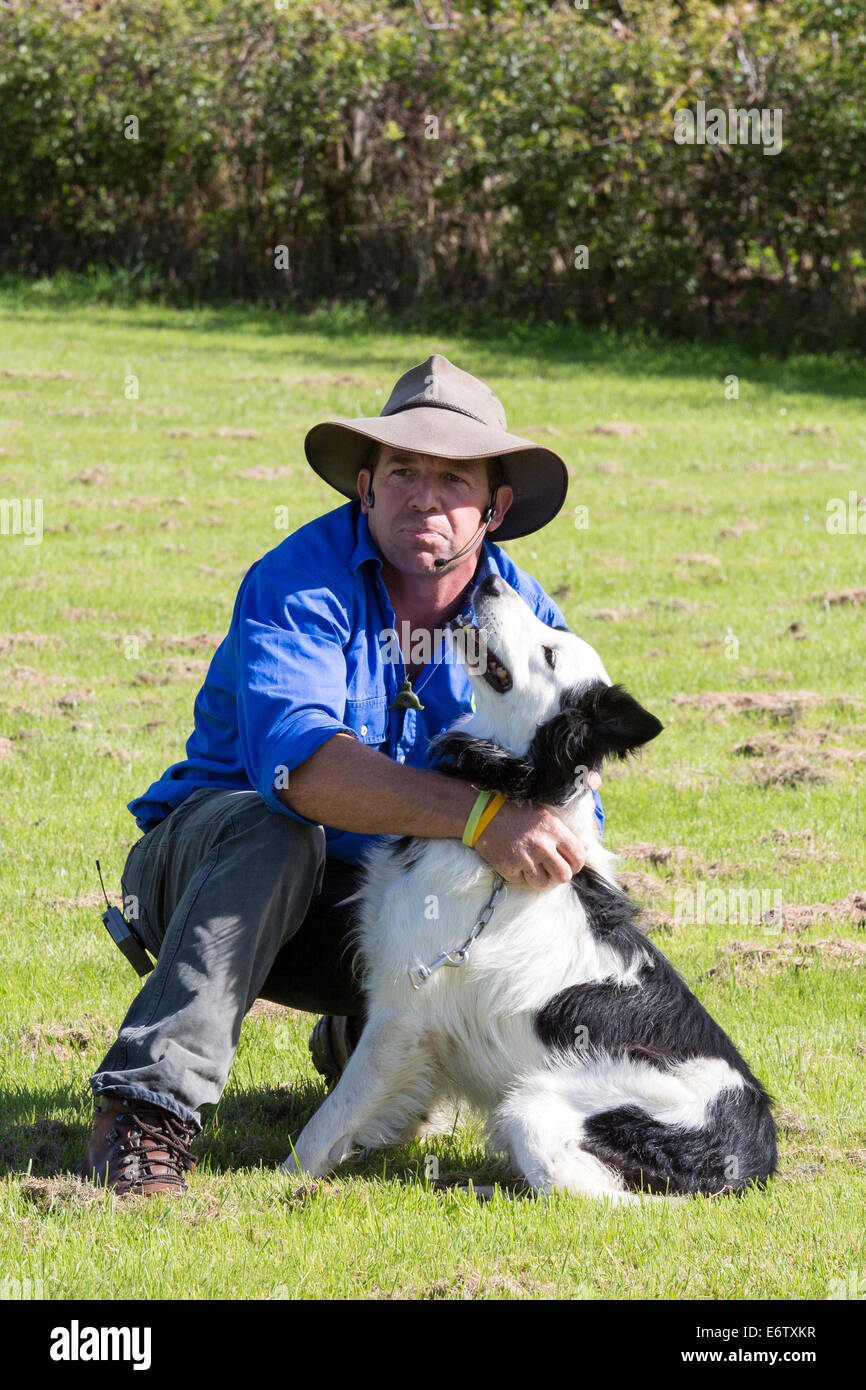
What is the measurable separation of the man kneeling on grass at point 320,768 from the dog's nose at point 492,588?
18cm

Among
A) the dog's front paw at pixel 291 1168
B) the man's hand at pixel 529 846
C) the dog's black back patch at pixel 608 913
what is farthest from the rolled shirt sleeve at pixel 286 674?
the dog's front paw at pixel 291 1168

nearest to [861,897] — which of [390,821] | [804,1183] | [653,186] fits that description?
[804,1183]

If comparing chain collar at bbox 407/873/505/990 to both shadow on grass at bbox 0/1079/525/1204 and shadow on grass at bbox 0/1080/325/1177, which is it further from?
shadow on grass at bbox 0/1080/325/1177

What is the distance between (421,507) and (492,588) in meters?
0.36

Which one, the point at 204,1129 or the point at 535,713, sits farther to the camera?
the point at 204,1129

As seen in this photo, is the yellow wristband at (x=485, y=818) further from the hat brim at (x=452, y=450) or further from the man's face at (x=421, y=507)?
the hat brim at (x=452, y=450)

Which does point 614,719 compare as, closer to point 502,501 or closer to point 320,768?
point 320,768

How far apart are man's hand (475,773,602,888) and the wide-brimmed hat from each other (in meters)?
1.00

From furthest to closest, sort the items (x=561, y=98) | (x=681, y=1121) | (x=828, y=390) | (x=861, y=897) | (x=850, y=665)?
(x=561, y=98) → (x=828, y=390) → (x=850, y=665) → (x=861, y=897) → (x=681, y=1121)

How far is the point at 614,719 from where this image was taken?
3.84 meters

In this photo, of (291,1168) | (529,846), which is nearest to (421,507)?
(529,846)

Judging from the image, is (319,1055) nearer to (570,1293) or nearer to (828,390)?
(570,1293)
